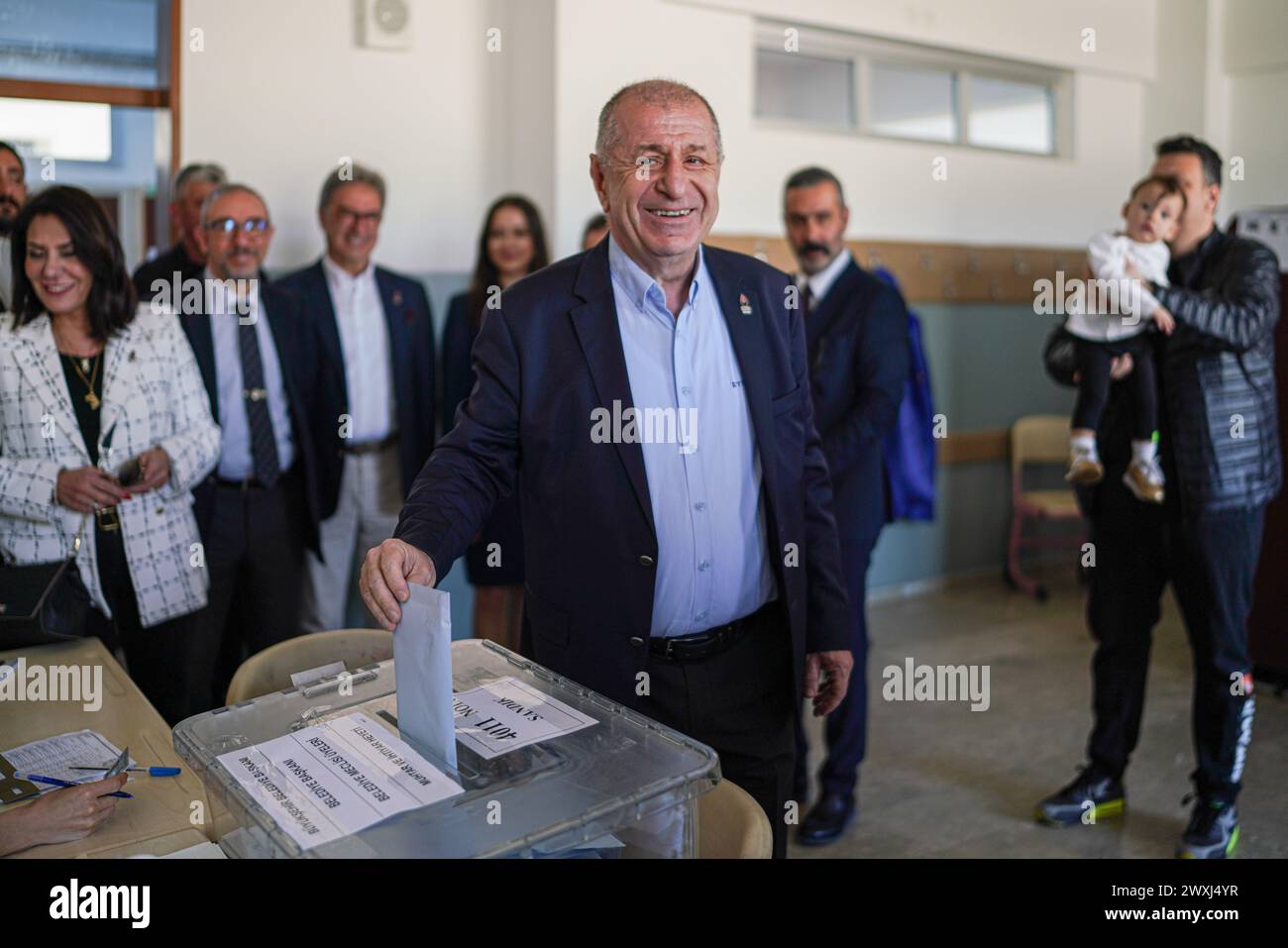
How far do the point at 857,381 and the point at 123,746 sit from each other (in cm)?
221

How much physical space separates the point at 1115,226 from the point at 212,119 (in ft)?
15.8

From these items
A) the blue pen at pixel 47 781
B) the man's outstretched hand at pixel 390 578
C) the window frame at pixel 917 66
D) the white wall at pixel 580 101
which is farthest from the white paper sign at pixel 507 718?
the window frame at pixel 917 66

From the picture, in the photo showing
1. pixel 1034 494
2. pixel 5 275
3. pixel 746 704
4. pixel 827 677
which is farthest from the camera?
pixel 1034 494

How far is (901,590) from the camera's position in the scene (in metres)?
6.02

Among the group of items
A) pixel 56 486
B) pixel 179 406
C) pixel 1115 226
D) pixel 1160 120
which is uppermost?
pixel 1160 120

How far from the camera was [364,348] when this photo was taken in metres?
3.88

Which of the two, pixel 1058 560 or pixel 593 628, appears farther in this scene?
pixel 1058 560

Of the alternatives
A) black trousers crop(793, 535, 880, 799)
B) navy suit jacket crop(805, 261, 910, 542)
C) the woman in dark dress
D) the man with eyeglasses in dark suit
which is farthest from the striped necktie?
black trousers crop(793, 535, 880, 799)

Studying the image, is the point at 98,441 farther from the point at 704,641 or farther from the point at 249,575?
the point at 704,641

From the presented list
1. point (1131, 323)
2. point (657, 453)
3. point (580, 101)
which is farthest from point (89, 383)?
point (1131, 323)
